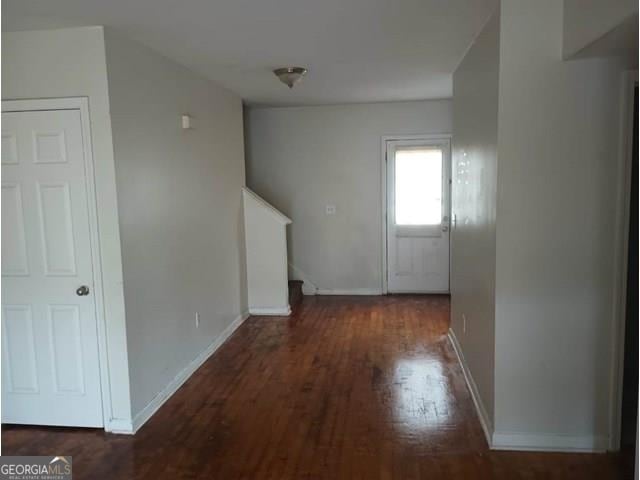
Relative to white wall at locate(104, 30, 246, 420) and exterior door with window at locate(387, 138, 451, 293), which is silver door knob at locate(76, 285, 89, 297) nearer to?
white wall at locate(104, 30, 246, 420)

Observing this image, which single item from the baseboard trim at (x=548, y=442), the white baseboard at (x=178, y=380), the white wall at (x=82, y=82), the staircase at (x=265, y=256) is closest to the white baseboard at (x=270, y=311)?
the staircase at (x=265, y=256)

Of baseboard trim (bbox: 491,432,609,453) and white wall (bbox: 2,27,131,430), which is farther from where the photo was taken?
white wall (bbox: 2,27,131,430)

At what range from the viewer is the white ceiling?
2.49m

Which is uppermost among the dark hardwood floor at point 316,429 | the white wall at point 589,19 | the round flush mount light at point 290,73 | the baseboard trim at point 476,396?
the round flush mount light at point 290,73

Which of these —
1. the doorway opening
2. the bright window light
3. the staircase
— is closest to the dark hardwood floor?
the doorway opening

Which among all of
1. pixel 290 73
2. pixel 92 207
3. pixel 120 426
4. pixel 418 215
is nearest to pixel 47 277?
pixel 92 207

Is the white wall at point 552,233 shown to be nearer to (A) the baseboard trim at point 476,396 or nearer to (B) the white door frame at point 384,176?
(A) the baseboard trim at point 476,396

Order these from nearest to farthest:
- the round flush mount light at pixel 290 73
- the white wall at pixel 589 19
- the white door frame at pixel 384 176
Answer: the white wall at pixel 589 19 < the round flush mount light at pixel 290 73 < the white door frame at pixel 384 176

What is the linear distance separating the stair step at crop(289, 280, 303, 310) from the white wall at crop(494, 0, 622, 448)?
10.7ft

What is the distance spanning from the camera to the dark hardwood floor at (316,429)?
2.56 m

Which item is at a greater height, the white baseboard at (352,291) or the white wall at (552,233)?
the white wall at (552,233)

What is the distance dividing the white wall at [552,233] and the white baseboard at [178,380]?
6.86ft

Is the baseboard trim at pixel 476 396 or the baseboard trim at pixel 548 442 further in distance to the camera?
the baseboard trim at pixel 476 396

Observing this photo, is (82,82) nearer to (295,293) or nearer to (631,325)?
(631,325)
